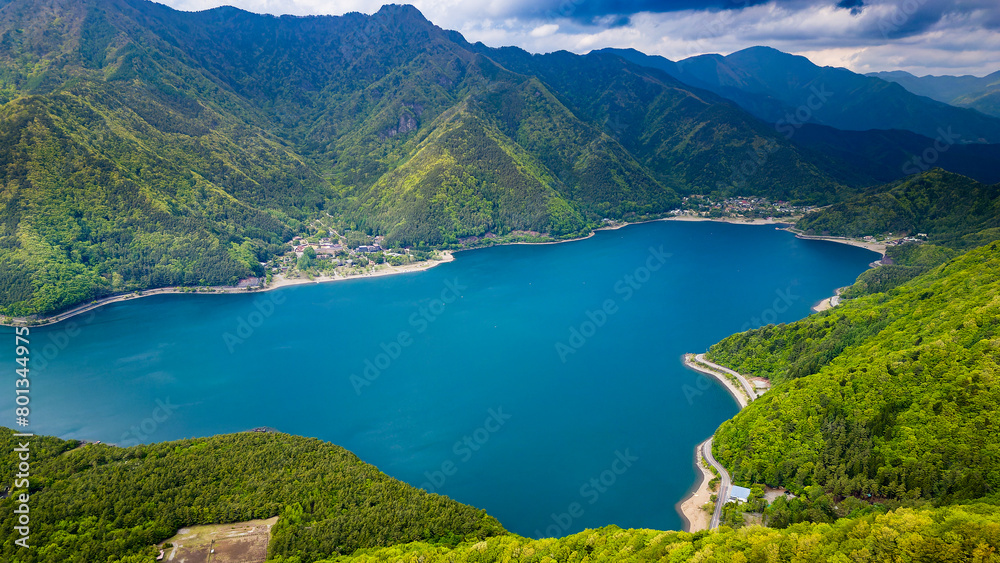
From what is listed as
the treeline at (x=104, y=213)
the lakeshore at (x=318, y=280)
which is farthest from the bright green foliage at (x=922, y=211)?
the treeline at (x=104, y=213)

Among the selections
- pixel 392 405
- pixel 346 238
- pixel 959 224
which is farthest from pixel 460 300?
pixel 959 224

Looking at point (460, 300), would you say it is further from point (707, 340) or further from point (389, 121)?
point (389, 121)

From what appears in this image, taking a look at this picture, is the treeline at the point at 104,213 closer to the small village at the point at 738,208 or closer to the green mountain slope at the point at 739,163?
the small village at the point at 738,208

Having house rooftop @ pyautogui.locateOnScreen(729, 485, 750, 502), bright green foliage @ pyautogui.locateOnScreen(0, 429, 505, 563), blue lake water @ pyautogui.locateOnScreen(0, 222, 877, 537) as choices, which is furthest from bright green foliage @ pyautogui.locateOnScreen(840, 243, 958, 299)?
bright green foliage @ pyautogui.locateOnScreen(0, 429, 505, 563)

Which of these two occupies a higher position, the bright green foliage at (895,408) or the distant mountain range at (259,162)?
the distant mountain range at (259,162)

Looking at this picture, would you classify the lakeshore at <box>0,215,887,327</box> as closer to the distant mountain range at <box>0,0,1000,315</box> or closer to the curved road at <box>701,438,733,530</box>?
the distant mountain range at <box>0,0,1000,315</box>
